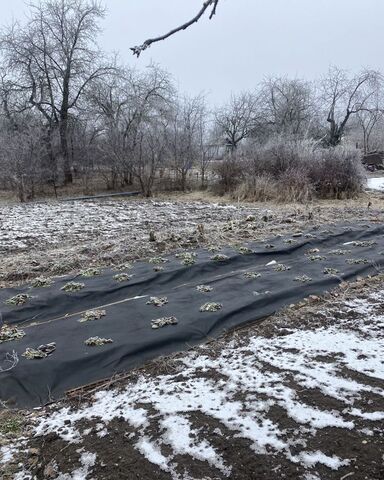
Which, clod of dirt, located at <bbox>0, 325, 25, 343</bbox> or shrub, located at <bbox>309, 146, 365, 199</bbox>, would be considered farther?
shrub, located at <bbox>309, 146, 365, 199</bbox>

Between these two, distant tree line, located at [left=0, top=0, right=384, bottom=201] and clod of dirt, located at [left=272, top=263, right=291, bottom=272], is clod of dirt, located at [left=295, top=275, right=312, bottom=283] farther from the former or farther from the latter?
distant tree line, located at [left=0, top=0, right=384, bottom=201]

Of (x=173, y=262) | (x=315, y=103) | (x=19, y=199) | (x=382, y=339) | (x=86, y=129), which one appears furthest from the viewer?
(x=315, y=103)

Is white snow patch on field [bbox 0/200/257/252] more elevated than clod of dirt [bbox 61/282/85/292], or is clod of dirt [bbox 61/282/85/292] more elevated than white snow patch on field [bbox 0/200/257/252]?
white snow patch on field [bbox 0/200/257/252]

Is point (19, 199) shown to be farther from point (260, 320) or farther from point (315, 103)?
point (315, 103)

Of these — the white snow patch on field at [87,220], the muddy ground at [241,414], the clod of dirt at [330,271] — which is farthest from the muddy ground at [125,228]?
the muddy ground at [241,414]

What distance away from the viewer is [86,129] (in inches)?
760

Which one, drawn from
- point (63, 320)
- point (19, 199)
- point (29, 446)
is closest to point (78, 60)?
point (19, 199)

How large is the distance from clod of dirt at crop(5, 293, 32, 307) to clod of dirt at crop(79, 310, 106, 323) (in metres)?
0.75

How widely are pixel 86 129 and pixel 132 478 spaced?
1917 cm

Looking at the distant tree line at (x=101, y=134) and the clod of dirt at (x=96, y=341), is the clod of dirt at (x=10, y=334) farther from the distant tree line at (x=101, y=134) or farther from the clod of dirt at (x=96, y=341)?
the distant tree line at (x=101, y=134)

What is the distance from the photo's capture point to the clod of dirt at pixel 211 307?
3.68 m

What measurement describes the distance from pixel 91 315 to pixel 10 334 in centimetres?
68

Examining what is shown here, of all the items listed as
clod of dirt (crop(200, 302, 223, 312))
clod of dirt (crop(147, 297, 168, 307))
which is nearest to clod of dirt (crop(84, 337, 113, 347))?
clod of dirt (crop(147, 297, 168, 307))

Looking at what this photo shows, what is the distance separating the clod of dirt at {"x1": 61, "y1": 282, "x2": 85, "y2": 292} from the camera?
421 centimetres
